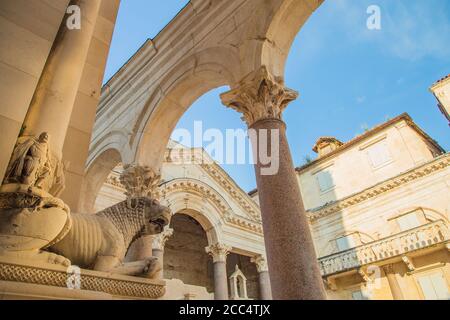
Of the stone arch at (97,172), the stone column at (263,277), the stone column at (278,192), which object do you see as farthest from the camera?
the stone column at (263,277)

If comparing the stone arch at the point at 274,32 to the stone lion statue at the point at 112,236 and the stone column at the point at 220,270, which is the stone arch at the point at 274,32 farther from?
the stone column at the point at 220,270

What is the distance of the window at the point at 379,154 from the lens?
612 inches

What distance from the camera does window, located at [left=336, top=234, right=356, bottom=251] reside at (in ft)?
49.2

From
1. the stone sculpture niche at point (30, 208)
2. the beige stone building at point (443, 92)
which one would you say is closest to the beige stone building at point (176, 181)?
the stone sculpture niche at point (30, 208)

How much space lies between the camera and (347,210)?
15648 mm

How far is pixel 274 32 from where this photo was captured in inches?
191

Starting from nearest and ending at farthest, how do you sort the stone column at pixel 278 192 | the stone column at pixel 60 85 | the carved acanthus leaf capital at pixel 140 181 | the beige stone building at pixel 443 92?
the stone column at pixel 60 85 → the stone column at pixel 278 192 → the carved acanthus leaf capital at pixel 140 181 → the beige stone building at pixel 443 92

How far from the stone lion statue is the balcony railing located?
13538 mm

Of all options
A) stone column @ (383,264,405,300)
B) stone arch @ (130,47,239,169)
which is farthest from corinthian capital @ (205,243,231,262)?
stone column @ (383,264,405,300)

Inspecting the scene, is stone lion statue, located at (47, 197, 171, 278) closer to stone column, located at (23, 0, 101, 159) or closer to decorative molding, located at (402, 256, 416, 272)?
stone column, located at (23, 0, 101, 159)

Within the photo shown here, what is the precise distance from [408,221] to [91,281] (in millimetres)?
14906

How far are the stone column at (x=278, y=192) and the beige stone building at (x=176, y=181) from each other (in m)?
0.02
